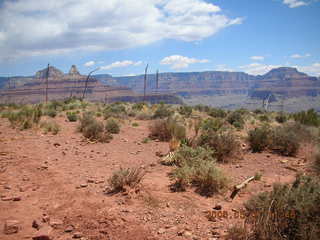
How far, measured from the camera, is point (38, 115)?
13.4m

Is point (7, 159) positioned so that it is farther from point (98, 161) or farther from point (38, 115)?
point (38, 115)

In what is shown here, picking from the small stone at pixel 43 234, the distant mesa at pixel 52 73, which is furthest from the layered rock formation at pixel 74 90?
the small stone at pixel 43 234

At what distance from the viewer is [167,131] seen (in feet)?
36.2

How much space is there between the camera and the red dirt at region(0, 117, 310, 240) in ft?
12.7

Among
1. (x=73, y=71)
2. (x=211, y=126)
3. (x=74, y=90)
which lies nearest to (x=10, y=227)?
(x=211, y=126)

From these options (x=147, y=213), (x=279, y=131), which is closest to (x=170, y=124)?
(x=279, y=131)

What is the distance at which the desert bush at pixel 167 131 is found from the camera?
35.1 feet

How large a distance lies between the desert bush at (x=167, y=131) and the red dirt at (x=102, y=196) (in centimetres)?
226

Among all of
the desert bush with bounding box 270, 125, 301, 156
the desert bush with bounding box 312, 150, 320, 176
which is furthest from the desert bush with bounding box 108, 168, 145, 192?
the desert bush with bounding box 270, 125, 301, 156

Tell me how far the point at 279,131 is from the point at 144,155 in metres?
5.21

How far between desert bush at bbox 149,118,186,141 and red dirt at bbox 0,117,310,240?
226 cm

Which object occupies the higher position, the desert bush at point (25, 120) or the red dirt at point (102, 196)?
the desert bush at point (25, 120)

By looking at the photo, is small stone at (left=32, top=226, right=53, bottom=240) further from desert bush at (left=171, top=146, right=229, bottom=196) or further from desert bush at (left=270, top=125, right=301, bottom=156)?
desert bush at (left=270, top=125, right=301, bottom=156)

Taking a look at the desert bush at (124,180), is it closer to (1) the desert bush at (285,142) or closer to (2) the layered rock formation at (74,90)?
(1) the desert bush at (285,142)
